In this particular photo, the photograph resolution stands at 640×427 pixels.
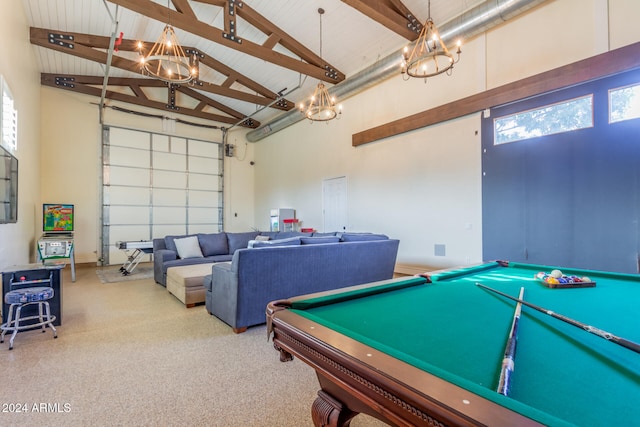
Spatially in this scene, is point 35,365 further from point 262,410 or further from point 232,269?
point 262,410

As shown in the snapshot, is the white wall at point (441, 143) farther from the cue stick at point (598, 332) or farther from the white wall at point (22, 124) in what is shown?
the white wall at point (22, 124)

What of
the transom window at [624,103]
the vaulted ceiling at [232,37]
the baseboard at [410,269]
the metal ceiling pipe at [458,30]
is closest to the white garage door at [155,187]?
the vaulted ceiling at [232,37]

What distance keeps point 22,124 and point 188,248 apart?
333cm

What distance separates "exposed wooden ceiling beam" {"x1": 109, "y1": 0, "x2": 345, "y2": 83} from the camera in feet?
15.0

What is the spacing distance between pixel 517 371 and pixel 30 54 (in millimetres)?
8712

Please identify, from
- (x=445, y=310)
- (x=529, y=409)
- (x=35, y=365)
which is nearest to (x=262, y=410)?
(x=445, y=310)

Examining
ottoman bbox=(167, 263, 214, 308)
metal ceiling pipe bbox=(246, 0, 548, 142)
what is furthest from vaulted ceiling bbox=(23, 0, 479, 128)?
ottoman bbox=(167, 263, 214, 308)

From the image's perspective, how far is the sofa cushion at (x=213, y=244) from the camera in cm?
596

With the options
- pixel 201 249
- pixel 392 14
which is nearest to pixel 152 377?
pixel 201 249

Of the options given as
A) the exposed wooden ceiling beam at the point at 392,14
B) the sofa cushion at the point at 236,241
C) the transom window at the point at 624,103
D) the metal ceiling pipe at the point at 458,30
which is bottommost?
the sofa cushion at the point at 236,241

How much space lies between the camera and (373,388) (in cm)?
80

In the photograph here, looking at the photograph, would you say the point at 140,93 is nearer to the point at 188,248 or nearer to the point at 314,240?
the point at 188,248

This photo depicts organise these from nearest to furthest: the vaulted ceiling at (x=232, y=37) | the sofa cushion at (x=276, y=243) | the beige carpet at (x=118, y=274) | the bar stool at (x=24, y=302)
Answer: the bar stool at (x=24, y=302)
the sofa cushion at (x=276, y=243)
the vaulted ceiling at (x=232, y=37)
the beige carpet at (x=118, y=274)

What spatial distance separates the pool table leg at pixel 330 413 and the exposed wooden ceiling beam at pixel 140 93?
31.4 ft
